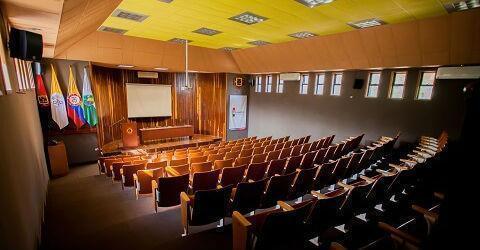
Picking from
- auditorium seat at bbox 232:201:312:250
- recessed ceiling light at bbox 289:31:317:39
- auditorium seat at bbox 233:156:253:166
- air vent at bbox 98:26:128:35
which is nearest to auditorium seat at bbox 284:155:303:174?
auditorium seat at bbox 233:156:253:166

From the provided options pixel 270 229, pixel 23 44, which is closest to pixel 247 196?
pixel 270 229

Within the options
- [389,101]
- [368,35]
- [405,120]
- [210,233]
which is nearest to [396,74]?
[389,101]

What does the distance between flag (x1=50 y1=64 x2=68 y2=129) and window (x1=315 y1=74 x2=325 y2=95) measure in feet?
30.1

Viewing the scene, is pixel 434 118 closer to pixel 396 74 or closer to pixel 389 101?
pixel 389 101

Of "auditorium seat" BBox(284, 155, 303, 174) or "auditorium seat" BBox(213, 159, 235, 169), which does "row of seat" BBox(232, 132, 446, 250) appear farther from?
"auditorium seat" BBox(213, 159, 235, 169)

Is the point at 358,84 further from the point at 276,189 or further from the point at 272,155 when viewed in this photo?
the point at 276,189

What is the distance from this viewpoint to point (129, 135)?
359 inches

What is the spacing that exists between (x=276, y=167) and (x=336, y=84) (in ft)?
19.1

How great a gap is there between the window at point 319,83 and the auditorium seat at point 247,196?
694cm

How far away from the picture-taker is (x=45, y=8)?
268 cm

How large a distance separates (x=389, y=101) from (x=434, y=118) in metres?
1.28

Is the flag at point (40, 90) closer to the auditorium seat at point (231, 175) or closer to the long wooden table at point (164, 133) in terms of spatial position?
the long wooden table at point (164, 133)

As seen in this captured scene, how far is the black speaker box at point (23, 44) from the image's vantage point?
3256mm

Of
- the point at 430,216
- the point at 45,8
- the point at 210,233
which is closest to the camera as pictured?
the point at 430,216
